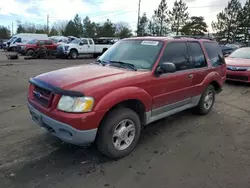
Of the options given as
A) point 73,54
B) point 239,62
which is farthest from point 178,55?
point 73,54

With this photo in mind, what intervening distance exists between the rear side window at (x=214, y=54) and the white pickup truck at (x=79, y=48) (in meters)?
16.5

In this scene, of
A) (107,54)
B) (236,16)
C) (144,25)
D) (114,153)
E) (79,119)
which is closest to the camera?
(79,119)

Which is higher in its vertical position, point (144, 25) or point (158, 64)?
point (144, 25)

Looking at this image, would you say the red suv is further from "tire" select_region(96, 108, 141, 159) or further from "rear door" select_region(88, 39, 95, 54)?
"rear door" select_region(88, 39, 95, 54)

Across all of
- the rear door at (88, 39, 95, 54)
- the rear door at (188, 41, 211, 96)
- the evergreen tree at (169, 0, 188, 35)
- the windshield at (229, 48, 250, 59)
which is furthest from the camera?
the evergreen tree at (169, 0, 188, 35)

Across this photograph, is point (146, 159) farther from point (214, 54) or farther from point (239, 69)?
point (239, 69)

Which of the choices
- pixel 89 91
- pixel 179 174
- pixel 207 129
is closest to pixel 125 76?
pixel 89 91

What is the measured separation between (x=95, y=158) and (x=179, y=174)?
1.23 meters

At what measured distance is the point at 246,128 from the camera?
4.74 meters

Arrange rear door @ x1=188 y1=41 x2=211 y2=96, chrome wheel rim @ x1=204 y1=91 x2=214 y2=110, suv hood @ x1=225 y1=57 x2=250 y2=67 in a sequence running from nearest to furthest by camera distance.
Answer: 1. rear door @ x1=188 y1=41 x2=211 y2=96
2. chrome wheel rim @ x1=204 y1=91 x2=214 y2=110
3. suv hood @ x1=225 y1=57 x2=250 y2=67

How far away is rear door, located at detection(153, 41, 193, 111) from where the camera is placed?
391cm

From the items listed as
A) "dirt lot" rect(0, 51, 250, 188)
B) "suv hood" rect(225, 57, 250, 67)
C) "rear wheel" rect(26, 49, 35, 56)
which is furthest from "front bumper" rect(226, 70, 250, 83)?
"rear wheel" rect(26, 49, 35, 56)

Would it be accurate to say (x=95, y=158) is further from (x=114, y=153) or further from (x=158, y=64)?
(x=158, y=64)

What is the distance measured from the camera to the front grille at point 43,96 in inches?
124
